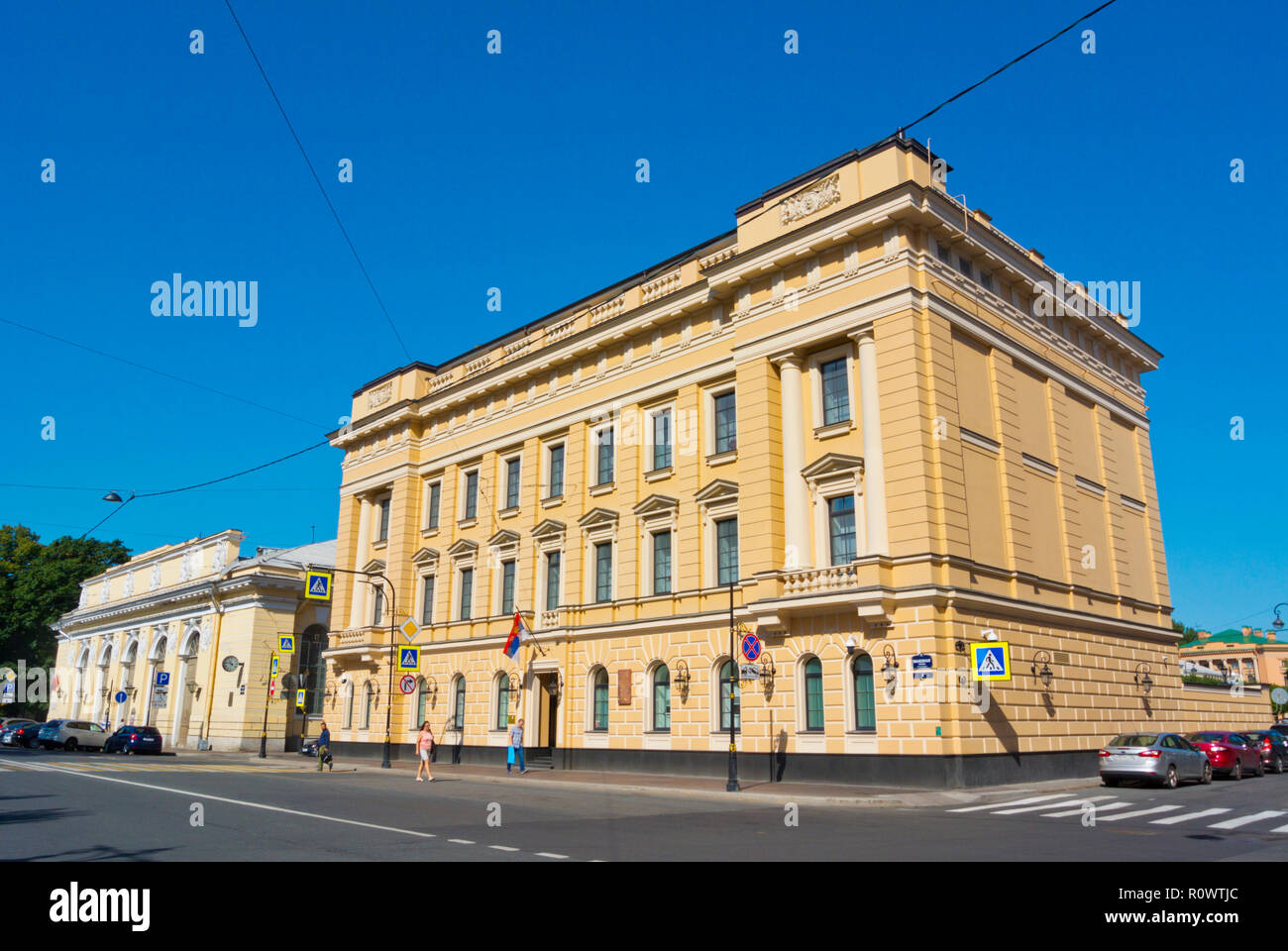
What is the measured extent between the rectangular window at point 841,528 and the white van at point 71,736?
4533 centimetres

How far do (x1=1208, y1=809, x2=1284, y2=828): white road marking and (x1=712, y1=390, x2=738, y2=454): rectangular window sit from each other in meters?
17.5

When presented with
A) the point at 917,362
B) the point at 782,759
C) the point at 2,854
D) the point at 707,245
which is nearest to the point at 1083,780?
the point at 782,759

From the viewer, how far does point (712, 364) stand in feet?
107

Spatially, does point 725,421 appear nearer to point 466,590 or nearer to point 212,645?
point 466,590

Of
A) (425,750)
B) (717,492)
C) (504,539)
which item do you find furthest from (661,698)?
(504,539)

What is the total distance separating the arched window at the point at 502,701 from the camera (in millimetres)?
37375

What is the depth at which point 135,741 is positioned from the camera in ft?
164

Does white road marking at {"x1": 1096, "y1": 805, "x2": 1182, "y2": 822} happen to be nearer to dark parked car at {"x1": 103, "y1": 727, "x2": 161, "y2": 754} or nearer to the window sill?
the window sill

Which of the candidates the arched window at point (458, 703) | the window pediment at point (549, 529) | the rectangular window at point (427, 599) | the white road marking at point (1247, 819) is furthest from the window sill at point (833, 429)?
the rectangular window at point (427, 599)

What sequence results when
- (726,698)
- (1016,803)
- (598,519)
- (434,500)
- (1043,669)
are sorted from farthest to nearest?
(434,500)
(598,519)
(726,698)
(1043,669)
(1016,803)

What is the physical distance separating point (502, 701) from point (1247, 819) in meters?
26.0

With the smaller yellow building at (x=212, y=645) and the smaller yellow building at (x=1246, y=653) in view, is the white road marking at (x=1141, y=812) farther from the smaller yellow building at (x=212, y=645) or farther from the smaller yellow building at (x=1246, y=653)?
the smaller yellow building at (x=1246, y=653)

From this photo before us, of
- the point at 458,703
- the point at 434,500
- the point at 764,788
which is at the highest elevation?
the point at 434,500
